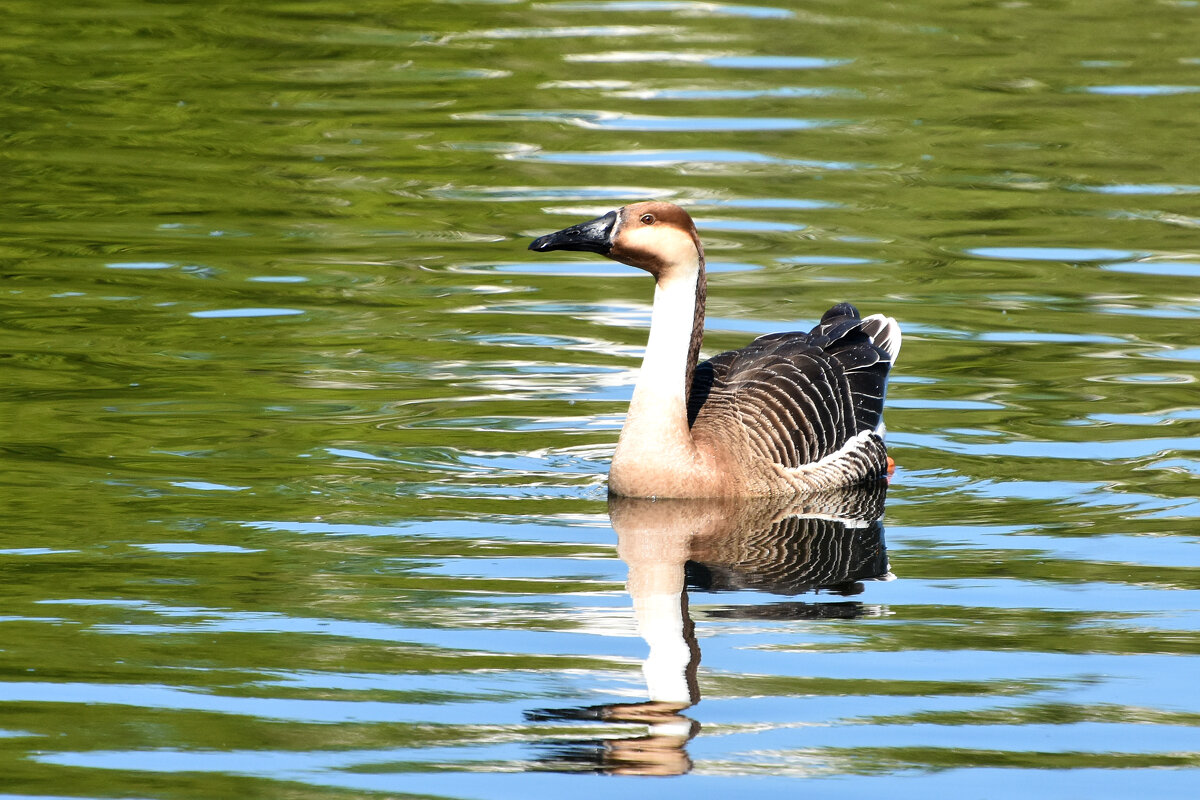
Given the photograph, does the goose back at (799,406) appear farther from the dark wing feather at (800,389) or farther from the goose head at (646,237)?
the goose head at (646,237)

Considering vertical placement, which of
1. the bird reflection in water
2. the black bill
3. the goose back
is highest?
the black bill

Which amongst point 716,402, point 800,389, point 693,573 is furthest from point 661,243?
point 693,573

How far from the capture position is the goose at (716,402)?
33.2 feet

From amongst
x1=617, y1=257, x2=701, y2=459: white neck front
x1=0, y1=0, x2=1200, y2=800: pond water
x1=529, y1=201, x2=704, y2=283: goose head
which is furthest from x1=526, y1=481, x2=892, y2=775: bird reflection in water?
x1=529, y1=201, x2=704, y2=283: goose head

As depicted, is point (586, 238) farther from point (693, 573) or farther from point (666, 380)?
point (693, 573)

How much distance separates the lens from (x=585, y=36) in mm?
23281

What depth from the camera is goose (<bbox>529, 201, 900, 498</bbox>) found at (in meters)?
10.1

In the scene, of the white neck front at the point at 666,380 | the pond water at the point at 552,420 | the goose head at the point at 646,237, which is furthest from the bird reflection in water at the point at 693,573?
the goose head at the point at 646,237

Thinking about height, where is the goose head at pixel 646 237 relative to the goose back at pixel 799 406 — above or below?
above

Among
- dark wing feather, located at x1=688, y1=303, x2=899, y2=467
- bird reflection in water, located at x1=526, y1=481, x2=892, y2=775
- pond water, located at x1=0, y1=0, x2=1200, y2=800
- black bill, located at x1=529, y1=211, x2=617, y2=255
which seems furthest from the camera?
dark wing feather, located at x1=688, y1=303, x2=899, y2=467

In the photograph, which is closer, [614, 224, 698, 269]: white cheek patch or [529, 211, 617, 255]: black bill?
[529, 211, 617, 255]: black bill

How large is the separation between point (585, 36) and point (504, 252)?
8.35 m

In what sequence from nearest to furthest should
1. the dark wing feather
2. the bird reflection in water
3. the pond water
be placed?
1. the bird reflection in water
2. the pond water
3. the dark wing feather

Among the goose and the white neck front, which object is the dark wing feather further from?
the white neck front
